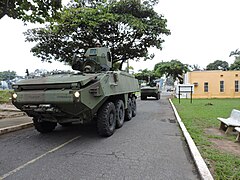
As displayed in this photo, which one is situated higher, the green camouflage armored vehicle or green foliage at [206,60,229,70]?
green foliage at [206,60,229,70]

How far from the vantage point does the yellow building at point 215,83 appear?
85.5 ft

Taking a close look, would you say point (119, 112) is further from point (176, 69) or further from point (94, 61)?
point (176, 69)

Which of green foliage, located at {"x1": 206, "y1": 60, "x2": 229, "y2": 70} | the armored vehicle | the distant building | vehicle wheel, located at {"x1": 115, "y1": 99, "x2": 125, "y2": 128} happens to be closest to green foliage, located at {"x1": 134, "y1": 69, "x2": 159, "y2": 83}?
the armored vehicle

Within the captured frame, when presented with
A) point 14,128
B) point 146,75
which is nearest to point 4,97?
point 14,128

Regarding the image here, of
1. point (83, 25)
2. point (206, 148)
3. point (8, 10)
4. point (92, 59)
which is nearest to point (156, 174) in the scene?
point (206, 148)

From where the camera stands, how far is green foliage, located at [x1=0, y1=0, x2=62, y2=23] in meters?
7.42

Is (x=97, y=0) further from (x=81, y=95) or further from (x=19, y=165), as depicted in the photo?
(x=19, y=165)

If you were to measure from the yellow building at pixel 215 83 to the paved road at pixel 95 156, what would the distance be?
20.8m

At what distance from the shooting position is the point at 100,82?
5750 millimetres

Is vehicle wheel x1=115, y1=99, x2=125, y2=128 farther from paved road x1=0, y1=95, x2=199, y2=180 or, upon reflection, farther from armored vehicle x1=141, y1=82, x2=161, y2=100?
armored vehicle x1=141, y1=82, x2=161, y2=100

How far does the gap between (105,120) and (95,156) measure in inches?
60.1

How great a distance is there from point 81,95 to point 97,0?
12.5 meters

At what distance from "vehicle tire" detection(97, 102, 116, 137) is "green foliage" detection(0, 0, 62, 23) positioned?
3.92 meters

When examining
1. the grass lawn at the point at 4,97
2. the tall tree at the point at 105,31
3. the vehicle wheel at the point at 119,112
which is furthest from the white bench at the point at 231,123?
→ the grass lawn at the point at 4,97
